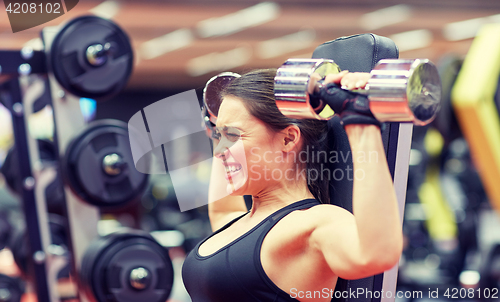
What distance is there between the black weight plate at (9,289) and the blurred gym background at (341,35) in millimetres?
210

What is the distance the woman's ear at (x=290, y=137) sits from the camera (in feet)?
3.77

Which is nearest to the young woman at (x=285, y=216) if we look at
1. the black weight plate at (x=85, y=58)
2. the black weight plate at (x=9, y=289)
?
the black weight plate at (x=85, y=58)

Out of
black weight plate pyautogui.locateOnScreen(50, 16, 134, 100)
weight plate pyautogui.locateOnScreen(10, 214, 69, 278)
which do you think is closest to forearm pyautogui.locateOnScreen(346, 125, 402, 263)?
black weight plate pyautogui.locateOnScreen(50, 16, 134, 100)

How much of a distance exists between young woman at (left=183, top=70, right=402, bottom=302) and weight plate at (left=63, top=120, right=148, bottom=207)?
0.87 metres

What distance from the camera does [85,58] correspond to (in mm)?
1989

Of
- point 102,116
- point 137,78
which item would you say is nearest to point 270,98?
point 137,78

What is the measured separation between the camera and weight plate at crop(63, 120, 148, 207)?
6.45 ft

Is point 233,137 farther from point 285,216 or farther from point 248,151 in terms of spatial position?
point 285,216

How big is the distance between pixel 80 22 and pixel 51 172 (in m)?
0.72

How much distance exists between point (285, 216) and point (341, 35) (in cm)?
622

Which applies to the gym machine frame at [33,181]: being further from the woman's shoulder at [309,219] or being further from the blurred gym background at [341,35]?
the woman's shoulder at [309,219]

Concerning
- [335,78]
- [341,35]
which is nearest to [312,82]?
[335,78]

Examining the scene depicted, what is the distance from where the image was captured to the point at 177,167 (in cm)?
Answer: 169

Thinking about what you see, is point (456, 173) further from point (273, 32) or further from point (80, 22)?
point (80, 22)
